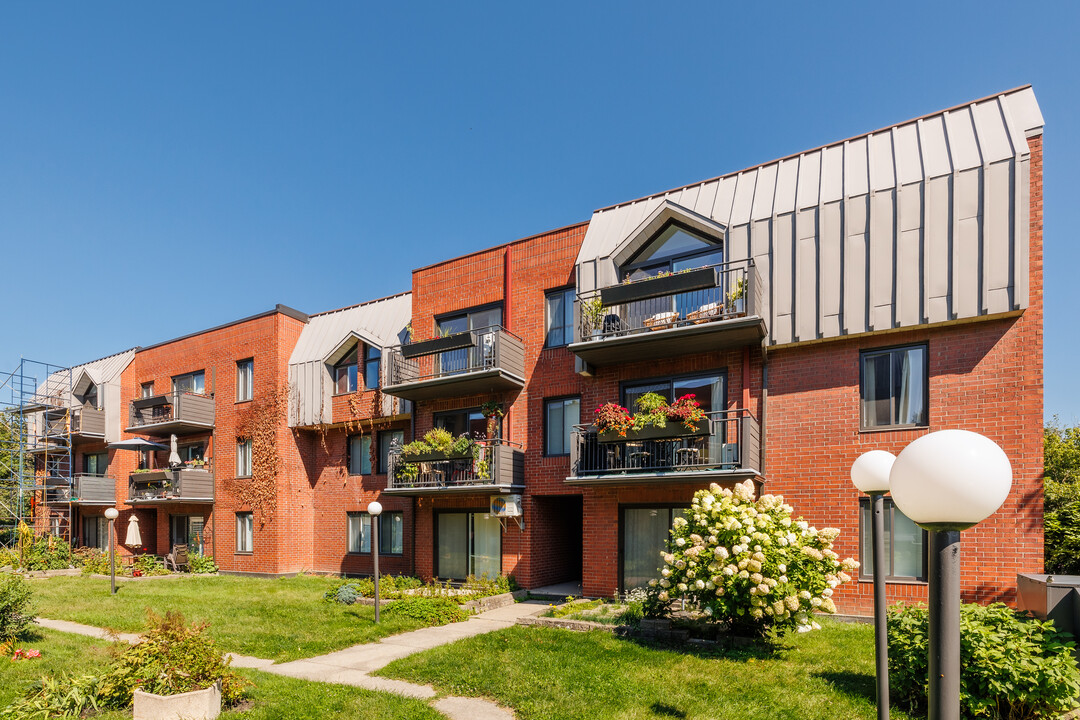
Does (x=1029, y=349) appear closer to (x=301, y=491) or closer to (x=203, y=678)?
(x=203, y=678)

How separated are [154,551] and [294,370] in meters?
11.0

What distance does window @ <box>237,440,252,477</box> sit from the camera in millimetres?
22172

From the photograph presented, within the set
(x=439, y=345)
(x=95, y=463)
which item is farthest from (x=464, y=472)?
(x=95, y=463)

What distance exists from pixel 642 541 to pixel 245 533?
15000mm

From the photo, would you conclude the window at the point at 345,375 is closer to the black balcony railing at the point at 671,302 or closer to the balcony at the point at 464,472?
the balcony at the point at 464,472

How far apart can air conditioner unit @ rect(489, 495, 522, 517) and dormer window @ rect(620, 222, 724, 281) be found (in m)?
6.18

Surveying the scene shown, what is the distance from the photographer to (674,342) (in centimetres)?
1305

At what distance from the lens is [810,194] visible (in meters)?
12.7

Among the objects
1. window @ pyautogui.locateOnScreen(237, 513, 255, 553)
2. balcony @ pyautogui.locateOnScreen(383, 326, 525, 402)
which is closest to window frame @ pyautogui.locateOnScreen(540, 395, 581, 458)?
balcony @ pyautogui.locateOnScreen(383, 326, 525, 402)

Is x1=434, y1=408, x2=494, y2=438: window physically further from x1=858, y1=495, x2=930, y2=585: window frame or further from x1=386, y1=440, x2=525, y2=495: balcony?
x1=858, y1=495, x2=930, y2=585: window frame

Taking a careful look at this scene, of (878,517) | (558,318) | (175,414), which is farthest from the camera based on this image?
(175,414)

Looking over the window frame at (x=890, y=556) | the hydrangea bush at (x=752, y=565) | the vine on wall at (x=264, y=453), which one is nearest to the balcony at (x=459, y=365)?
the vine on wall at (x=264, y=453)

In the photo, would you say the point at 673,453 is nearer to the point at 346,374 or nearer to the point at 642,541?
the point at 642,541

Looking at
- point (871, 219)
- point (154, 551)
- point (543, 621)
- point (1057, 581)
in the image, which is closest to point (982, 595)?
point (1057, 581)
